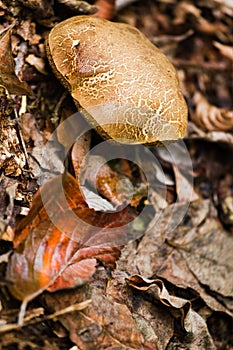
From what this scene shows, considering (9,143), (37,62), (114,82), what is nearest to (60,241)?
(9,143)

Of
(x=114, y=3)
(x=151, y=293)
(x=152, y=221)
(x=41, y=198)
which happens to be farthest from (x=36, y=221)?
(x=114, y=3)

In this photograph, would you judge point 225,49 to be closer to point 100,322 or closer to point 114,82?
point 114,82

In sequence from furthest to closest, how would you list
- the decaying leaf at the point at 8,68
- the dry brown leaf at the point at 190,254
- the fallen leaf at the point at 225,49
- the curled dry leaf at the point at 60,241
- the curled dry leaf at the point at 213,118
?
1. the fallen leaf at the point at 225,49
2. the curled dry leaf at the point at 213,118
3. the dry brown leaf at the point at 190,254
4. the decaying leaf at the point at 8,68
5. the curled dry leaf at the point at 60,241

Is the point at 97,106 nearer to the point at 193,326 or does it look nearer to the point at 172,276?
the point at 172,276

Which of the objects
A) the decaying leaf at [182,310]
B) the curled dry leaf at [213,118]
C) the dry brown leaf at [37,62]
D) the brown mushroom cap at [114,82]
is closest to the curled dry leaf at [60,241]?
the decaying leaf at [182,310]

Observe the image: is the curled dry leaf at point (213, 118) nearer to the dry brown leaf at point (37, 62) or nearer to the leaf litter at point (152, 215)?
the leaf litter at point (152, 215)

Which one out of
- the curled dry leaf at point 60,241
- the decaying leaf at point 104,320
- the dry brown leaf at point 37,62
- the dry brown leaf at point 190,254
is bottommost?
the dry brown leaf at point 190,254
